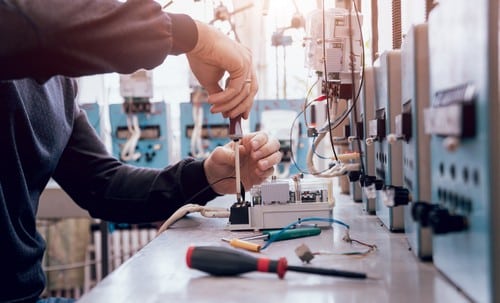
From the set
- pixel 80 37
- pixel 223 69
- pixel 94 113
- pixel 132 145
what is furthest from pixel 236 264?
pixel 94 113

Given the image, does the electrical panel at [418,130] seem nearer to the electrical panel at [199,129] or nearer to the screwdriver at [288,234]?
the screwdriver at [288,234]

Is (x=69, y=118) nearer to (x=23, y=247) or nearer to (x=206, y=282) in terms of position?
(x=23, y=247)

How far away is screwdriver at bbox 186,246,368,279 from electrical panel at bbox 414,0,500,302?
0.13 m

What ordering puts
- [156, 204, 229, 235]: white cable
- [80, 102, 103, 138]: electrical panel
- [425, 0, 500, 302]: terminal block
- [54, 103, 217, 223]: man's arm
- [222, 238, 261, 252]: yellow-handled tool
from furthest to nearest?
[80, 102, 103, 138]: electrical panel
[54, 103, 217, 223]: man's arm
[156, 204, 229, 235]: white cable
[222, 238, 261, 252]: yellow-handled tool
[425, 0, 500, 302]: terminal block

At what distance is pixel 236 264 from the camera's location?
66 centimetres

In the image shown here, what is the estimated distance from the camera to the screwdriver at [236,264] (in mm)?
636

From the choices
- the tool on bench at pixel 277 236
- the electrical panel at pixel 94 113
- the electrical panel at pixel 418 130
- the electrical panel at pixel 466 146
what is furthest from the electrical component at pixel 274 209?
the electrical panel at pixel 94 113

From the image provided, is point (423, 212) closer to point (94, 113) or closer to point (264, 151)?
point (264, 151)

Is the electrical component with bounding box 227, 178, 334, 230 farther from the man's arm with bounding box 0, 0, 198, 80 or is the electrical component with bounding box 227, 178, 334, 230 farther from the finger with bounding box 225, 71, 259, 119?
the man's arm with bounding box 0, 0, 198, 80

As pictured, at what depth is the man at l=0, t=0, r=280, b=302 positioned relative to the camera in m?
0.72

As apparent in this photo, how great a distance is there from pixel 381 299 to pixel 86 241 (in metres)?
2.80

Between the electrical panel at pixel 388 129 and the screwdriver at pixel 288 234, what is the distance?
15 centimetres

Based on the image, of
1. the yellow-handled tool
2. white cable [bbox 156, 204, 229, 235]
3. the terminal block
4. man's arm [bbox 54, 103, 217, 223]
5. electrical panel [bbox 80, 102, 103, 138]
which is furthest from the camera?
electrical panel [bbox 80, 102, 103, 138]

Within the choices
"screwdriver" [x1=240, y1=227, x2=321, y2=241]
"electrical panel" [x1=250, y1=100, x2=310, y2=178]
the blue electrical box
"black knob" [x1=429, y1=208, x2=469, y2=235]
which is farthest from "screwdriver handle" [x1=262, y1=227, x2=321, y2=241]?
"electrical panel" [x1=250, y1=100, x2=310, y2=178]
